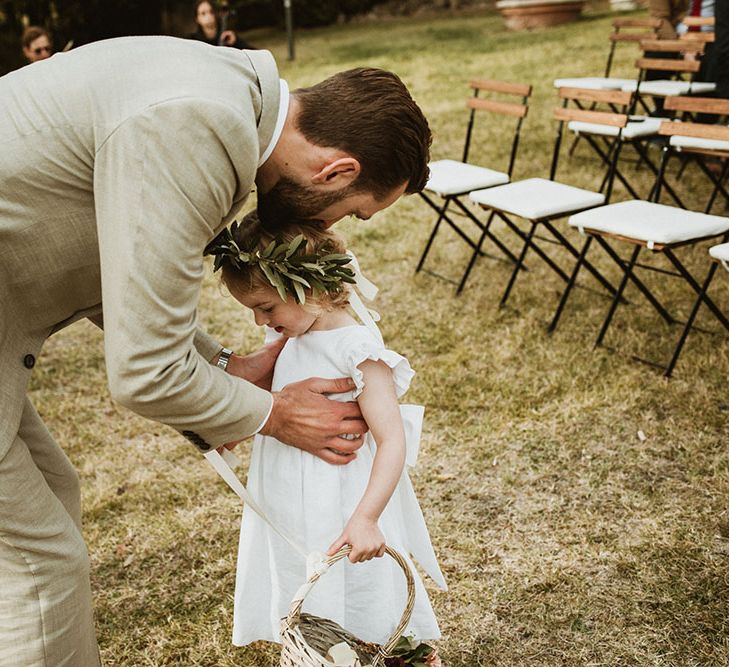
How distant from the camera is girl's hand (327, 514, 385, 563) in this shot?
1.96m

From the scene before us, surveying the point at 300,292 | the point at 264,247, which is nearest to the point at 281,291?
the point at 300,292

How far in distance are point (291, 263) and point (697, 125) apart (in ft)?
12.3

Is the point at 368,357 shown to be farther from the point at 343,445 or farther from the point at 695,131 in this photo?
the point at 695,131

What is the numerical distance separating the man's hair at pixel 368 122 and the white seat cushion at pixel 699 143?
381 centimetres

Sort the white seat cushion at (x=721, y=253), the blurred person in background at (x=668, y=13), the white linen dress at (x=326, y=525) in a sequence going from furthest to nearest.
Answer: the blurred person in background at (x=668, y=13), the white seat cushion at (x=721, y=253), the white linen dress at (x=326, y=525)

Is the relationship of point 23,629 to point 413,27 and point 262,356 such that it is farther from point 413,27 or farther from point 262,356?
point 413,27

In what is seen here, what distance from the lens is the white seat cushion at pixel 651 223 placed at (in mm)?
4340

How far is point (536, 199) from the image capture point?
5.13 meters

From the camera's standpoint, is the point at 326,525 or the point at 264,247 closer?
the point at 264,247

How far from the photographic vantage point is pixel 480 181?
5.61m

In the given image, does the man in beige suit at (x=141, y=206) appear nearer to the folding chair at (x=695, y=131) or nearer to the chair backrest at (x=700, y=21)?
the folding chair at (x=695, y=131)

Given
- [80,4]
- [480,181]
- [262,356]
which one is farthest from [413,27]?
[262,356]

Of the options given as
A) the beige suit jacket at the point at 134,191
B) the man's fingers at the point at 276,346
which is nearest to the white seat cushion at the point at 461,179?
the man's fingers at the point at 276,346

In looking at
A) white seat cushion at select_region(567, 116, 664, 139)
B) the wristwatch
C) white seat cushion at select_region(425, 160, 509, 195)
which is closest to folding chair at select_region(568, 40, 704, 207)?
white seat cushion at select_region(567, 116, 664, 139)
